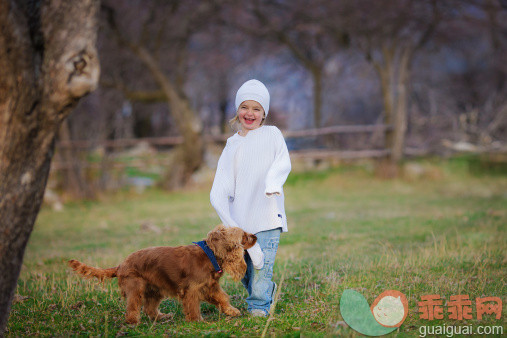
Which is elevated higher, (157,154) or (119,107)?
(119,107)

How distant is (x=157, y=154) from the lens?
17000mm

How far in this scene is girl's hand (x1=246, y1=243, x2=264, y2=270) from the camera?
4.04m

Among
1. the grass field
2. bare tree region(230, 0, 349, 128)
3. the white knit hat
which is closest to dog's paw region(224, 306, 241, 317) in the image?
the grass field

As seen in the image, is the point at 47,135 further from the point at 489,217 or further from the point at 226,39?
the point at 226,39

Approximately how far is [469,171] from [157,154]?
1027 centimetres

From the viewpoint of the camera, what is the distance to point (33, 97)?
130 inches

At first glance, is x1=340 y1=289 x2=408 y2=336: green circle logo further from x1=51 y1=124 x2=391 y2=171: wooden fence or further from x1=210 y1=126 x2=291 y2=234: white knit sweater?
x1=51 y1=124 x2=391 y2=171: wooden fence

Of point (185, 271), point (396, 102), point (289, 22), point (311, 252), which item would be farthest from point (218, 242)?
point (396, 102)

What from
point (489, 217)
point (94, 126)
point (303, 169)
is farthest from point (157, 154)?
point (489, 217)

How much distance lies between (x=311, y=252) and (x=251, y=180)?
9.76 ft

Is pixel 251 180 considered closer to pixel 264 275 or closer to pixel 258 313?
pixel 264 275

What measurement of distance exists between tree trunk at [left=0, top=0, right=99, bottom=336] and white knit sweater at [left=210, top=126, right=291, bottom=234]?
1401 millimetres

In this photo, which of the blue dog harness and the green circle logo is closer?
the green circle logo

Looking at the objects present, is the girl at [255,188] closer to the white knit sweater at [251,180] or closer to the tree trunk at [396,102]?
the white knit sweater at [251,180]
